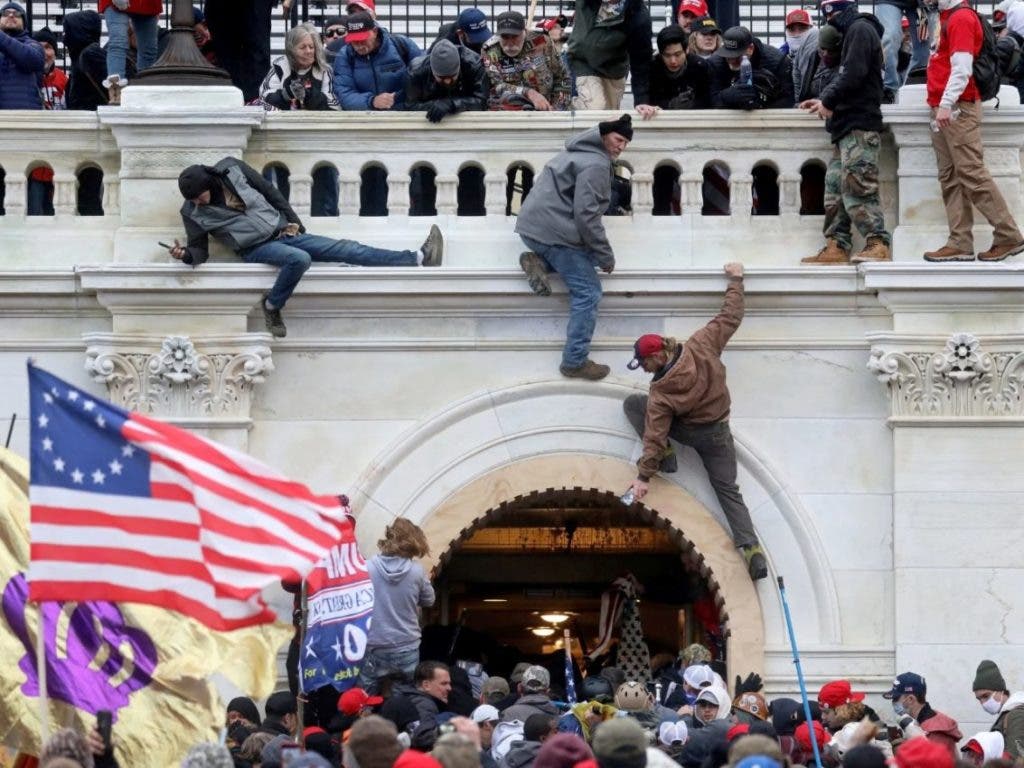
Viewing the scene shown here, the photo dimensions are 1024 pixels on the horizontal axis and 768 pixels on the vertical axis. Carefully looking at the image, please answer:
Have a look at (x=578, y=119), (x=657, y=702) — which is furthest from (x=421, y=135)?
(x=657, y=702)

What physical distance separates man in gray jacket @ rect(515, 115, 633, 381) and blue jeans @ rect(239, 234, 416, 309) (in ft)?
3.37

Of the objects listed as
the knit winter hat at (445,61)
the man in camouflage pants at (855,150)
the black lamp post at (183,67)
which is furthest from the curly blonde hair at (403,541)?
the black lamp post at (183,67)

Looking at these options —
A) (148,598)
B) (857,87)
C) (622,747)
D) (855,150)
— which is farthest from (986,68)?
(148,598)

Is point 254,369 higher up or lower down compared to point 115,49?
lower down

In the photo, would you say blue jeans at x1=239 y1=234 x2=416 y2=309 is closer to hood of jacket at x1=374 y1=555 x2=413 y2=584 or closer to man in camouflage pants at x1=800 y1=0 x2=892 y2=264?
hood of jacket at x1=374 y1=555 x2=413 y2=584

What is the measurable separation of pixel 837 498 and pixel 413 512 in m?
3.29

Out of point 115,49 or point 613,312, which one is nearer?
point 613,312

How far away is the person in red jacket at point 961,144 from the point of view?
2580 cm

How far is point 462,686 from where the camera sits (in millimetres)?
25750

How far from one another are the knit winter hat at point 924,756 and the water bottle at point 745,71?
368 inches

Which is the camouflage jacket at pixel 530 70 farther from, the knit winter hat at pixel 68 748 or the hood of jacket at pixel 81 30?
the knit winter hat at pixel 68 748

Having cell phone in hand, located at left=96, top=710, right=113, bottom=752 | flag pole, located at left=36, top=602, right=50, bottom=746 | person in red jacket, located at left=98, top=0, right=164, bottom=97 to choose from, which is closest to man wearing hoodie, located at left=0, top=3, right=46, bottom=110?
person in red jacket, located at left=98, top=0, right=164, bottom=97

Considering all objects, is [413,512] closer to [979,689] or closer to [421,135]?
[421,135]

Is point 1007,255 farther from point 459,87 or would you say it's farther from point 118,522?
point 118,522
